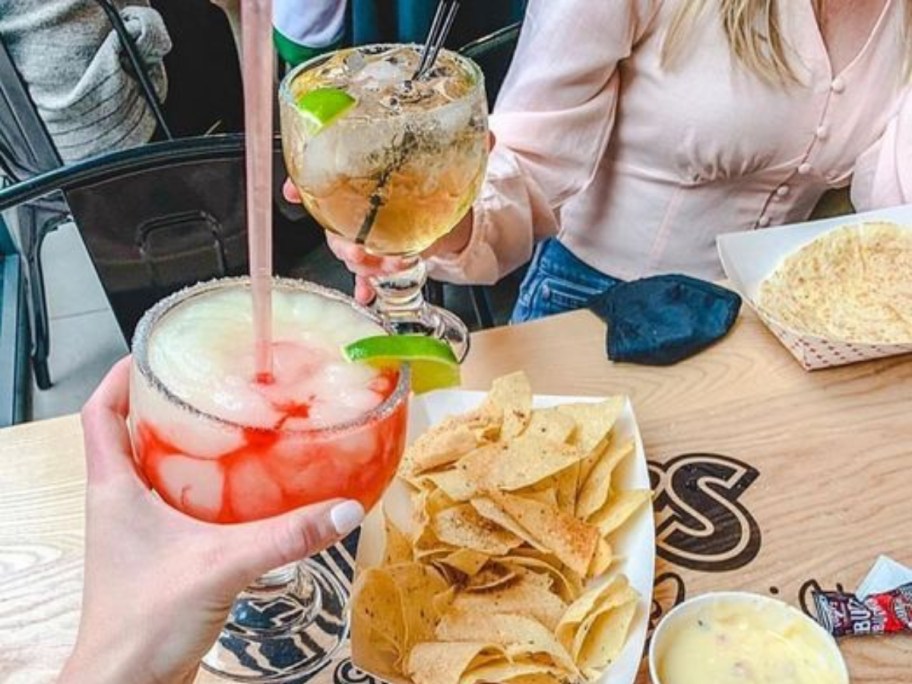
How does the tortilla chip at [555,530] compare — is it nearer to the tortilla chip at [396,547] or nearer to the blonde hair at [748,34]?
the tortilla chip at [396,547]

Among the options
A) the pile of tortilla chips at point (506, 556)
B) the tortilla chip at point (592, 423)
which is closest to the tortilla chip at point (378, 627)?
the pile of tortilla chips at point (506, 556)

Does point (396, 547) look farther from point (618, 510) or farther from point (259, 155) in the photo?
point (259, 155)

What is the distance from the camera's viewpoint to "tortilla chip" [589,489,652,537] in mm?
864

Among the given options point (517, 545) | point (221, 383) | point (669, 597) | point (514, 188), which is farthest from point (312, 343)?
Answer: point (514, 188)

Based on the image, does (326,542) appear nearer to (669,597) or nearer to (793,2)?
(669,597)

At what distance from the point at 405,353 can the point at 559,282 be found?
2.79ft

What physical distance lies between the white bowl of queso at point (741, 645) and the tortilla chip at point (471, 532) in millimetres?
129

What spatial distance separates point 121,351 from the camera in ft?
8.46

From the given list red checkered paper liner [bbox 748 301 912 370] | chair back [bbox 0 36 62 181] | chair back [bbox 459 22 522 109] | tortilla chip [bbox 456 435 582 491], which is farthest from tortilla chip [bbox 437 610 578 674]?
chair back [bbox 0 36 62 181]

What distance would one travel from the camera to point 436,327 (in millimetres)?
1111

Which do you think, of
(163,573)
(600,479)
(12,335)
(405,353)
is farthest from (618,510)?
(12,335)

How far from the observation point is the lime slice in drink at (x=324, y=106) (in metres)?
0.87

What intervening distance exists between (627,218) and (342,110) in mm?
639

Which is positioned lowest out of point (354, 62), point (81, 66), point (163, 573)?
point (81, 66)
